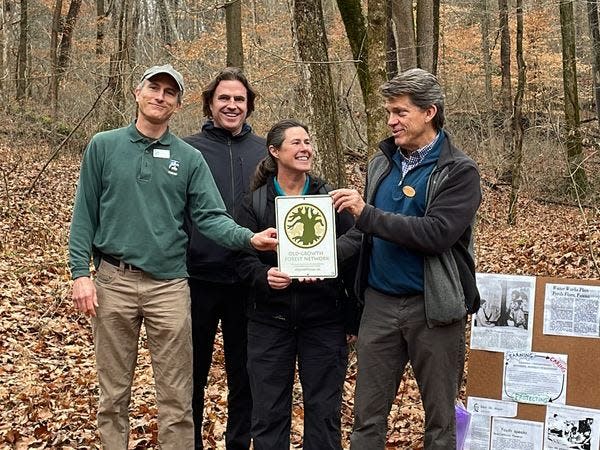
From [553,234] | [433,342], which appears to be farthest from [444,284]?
[553,234]

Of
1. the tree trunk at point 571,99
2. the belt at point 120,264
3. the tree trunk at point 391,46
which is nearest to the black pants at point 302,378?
the belt at point 120,264

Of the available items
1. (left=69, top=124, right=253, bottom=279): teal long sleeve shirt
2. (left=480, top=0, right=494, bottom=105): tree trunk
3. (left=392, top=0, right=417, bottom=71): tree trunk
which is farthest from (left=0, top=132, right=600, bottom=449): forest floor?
(left=480, top=0, right=494, bottom=105): tree trunk

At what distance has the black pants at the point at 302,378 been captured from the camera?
13.5 ft

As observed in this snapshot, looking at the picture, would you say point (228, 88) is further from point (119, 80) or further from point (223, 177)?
point (119, 80)

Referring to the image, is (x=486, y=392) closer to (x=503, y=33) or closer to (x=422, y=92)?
(x=422, y=92)

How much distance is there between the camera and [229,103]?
4672 millimetres

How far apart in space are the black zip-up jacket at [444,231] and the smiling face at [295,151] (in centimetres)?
56

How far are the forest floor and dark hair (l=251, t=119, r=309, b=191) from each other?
7.16 ft

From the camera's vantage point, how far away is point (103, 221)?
4105 mm

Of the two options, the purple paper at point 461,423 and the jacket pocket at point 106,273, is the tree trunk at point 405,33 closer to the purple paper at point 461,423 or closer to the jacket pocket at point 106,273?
the purple paper at point 461,423

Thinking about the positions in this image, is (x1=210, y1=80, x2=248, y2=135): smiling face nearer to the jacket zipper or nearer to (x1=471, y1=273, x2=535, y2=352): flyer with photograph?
the jacket zipper

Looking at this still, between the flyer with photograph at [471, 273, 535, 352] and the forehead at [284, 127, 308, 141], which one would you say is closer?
the forehead at [284, 127, 308, 141]

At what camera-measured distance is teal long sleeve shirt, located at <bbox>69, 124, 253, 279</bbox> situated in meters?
4.07

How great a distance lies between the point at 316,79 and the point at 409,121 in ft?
8.92
